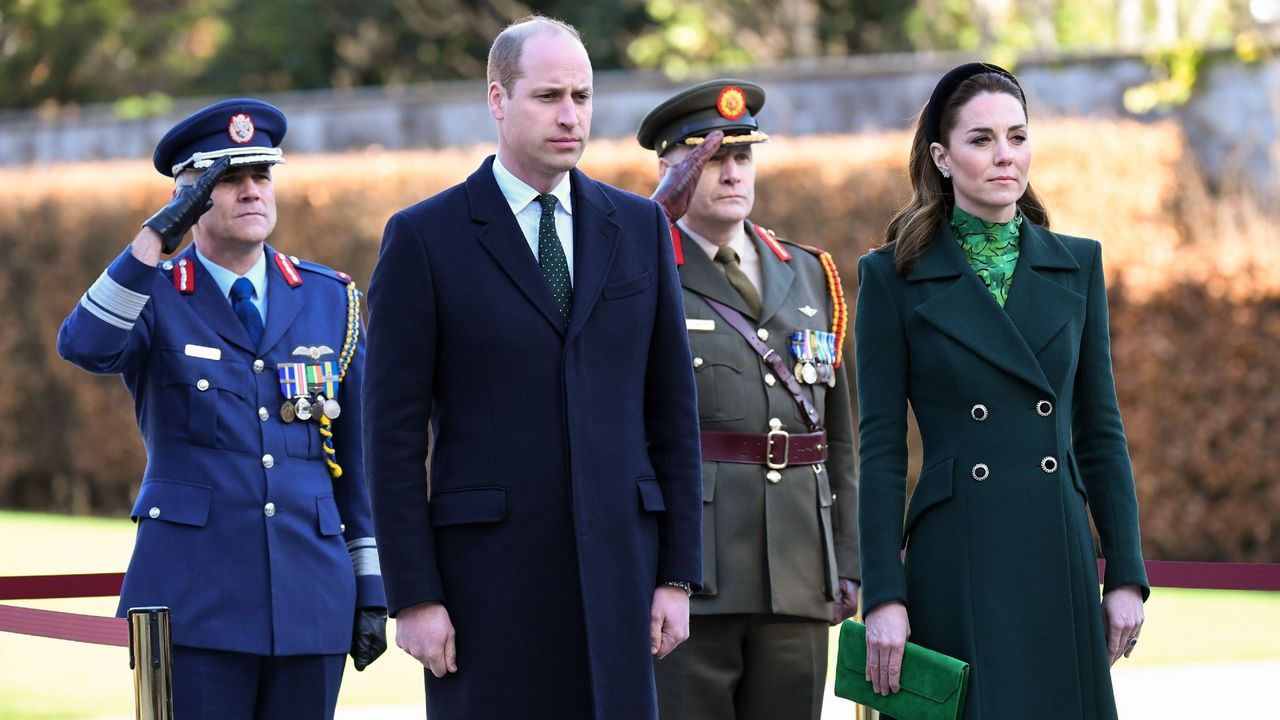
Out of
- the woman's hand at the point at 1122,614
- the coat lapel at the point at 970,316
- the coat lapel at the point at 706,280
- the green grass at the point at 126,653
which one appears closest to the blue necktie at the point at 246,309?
the coat lapel at the point at 706,280

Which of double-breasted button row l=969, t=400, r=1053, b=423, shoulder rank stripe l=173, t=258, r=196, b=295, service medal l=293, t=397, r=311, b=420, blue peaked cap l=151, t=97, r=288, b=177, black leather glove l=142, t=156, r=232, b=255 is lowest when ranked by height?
double-breasted button row l=969, t=400, r=1053, b=423

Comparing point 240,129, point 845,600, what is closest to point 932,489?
point 845,600

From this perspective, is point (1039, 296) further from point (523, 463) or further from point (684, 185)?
point (684, 185)

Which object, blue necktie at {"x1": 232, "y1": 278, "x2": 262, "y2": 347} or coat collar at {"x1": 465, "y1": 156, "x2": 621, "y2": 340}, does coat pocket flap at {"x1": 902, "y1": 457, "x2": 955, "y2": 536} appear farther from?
blue necktie at {"x1": 232, "y1": 278, "x2": 262, "y2": 347}

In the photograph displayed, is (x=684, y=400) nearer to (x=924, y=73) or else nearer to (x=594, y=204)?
(x=594, y=204)

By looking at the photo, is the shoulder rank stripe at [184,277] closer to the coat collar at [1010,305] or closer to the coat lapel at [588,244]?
the coat lapel at [588,244]

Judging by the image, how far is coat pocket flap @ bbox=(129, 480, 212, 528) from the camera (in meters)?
4.50

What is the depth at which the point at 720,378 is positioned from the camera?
503cm

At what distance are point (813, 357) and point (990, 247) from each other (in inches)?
46.3

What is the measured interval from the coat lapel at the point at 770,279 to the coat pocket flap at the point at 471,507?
1646 mm

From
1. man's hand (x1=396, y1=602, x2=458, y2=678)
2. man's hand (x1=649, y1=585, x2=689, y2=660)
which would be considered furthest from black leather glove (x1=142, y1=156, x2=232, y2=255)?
man's hand (x1=649, y1=585, x2=689, y2=660)

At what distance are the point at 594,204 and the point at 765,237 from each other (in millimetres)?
1577

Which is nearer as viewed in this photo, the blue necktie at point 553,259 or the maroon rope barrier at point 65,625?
the blue necktie at point 553,259

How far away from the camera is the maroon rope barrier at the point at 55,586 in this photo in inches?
202
